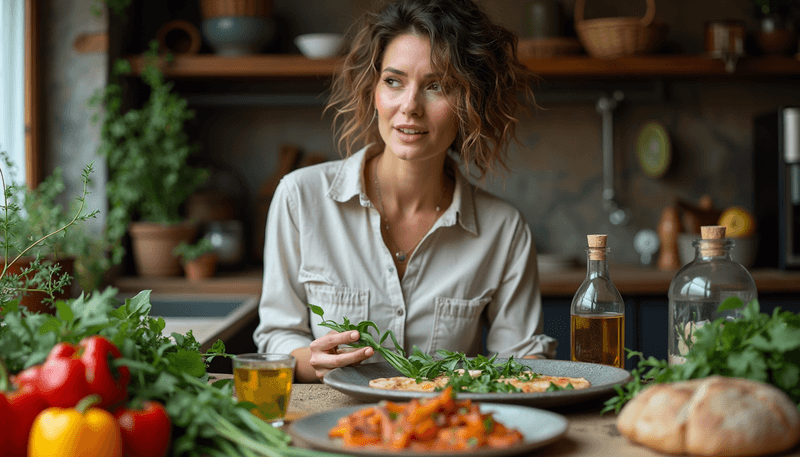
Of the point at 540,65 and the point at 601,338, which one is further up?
the point at 540,65

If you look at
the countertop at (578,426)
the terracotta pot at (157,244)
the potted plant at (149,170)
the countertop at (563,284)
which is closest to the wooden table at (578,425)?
the countertop at (578,426)

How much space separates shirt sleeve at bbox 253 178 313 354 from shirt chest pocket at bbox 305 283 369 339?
41mm

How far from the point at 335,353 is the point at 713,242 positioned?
0.61 metres

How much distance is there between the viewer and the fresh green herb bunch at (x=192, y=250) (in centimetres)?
303

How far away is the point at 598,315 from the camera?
1184 mm

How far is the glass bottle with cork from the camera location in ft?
3.85

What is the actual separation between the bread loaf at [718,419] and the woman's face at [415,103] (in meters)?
0.90

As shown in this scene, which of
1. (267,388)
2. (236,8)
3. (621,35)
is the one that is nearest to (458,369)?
(267,388)

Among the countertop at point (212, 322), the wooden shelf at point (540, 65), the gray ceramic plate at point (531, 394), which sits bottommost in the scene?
Result: the countertop at point (212, 322)

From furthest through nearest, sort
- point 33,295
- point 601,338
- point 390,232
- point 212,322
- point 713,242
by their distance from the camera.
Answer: point 212,322 → point 390,232 → point 33,295 → point 601,338 → point 713,242

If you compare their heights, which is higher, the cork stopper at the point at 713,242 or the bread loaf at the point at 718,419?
the cork stopper at the point at 713,242

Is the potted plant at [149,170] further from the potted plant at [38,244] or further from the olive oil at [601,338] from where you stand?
the olive oil at [601,338]

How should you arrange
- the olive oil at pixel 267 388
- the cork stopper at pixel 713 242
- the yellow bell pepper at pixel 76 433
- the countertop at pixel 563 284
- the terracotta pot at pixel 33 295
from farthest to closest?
1. the countertop at pixel 563 284
2. the terracotta pot at pixel 33 295
3. the cork stopper at pixel 713 242
4. the olive oil at pixel 267 388
5. the yellow bell pepper at pixel 76 433

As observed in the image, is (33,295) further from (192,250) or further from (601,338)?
(192,250)
